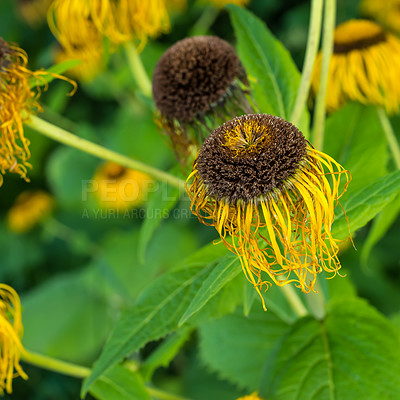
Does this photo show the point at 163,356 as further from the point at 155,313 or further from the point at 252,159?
the point at 252,159

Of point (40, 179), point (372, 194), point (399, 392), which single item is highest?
point (372, 194)

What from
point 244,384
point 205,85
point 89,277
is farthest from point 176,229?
point 205,85

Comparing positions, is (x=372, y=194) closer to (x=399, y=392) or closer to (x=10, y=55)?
(x=399, y=392)

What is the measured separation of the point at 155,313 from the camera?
0.79 metres

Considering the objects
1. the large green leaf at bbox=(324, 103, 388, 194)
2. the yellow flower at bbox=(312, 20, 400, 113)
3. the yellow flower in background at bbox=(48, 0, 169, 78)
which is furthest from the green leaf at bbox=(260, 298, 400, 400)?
the yellow flower in background at bbox=(48, 0, 169, 78)

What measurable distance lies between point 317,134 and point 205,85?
245 mm

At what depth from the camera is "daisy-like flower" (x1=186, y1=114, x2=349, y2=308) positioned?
0.65 meters

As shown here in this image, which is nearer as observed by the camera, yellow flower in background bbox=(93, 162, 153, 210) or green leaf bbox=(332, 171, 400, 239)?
green leaf bbox=(332, 171, 400, 239)

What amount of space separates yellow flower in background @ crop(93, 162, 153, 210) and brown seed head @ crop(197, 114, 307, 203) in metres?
1.43

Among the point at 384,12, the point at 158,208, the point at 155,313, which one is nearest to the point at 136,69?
the point at 158,208

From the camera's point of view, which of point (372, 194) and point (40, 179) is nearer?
point (372, 194)

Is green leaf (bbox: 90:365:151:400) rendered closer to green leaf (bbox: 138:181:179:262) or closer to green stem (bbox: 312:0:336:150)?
green leaf (bbox: 138:181:179:262)

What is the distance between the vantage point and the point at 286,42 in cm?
221

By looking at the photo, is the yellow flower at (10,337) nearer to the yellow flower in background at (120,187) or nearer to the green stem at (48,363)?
the green stem at (48,363)
